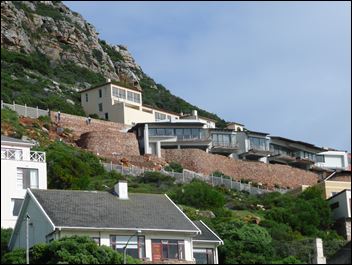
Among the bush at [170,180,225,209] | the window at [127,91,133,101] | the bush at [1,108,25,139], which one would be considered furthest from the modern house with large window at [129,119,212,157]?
the bush at [170,180,225,209]

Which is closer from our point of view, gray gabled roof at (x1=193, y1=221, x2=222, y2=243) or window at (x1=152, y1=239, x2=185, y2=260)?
window at (x1=152, y1=239, x2=185, y2=260)

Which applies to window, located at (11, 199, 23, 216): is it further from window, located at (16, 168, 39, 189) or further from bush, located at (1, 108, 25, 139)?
bush, located at (1, 108, 25, 139)

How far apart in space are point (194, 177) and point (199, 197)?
56.4ft

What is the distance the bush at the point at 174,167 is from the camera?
3656 inches

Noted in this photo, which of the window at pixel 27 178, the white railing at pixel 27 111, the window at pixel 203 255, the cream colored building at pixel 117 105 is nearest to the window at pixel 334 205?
the window at pixel 27 178

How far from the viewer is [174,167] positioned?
311 feet

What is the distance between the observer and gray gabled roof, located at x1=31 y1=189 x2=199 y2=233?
43.9 m

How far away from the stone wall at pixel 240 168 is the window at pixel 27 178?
37.8m

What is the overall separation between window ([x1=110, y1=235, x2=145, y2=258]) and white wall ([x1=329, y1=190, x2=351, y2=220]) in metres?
31.4

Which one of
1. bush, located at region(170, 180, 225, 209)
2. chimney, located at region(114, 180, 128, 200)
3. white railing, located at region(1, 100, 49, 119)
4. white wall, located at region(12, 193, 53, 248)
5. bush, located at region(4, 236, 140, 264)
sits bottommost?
bush, located at region(4, 236, 140, 264)

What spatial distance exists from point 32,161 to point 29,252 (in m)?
21.0

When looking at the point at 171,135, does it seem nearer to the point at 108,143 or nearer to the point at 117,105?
the point at 108,143

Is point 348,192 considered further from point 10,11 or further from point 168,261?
point 10,11

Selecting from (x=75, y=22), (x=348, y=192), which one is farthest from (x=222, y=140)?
(x=75, y=22)
